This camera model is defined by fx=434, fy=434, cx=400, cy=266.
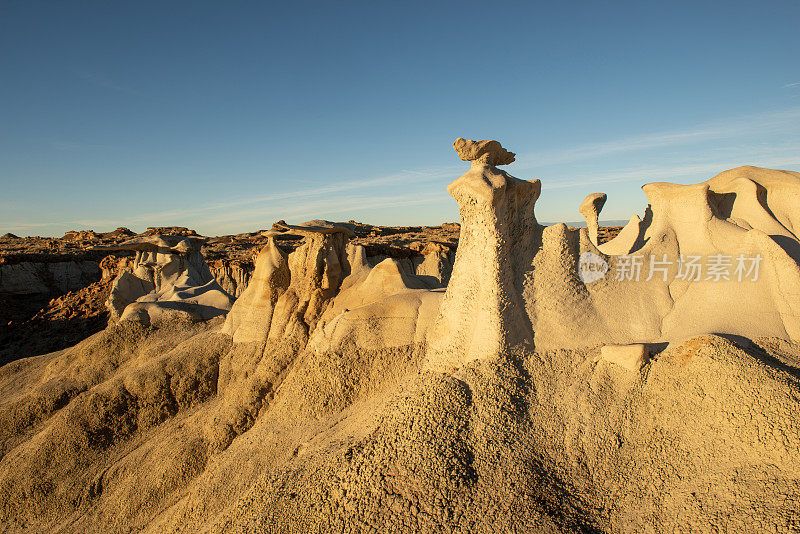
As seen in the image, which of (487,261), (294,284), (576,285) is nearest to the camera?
(487,261)

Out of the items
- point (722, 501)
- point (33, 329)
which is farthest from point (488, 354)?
point (33, 329)

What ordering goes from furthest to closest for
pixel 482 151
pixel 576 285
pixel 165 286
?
pixel 165 286, pixel 576 285, pixel 482 151

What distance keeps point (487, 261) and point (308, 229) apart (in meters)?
2.86

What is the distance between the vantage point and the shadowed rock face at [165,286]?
827cm

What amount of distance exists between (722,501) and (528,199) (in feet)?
9.11

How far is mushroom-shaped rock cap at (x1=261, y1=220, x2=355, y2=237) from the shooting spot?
596 cm

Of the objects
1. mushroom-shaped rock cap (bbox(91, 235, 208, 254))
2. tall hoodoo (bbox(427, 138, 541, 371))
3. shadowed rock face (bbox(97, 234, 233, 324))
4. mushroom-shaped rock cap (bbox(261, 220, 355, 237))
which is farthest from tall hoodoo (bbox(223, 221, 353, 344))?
mushroom-shaped rock cap (bbox(91, 235, 208, 254))

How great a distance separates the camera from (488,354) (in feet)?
12.7

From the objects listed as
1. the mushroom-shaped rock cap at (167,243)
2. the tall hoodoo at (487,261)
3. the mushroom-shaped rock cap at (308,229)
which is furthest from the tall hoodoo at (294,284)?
the mushroom-shaped rock cap at (167,243)

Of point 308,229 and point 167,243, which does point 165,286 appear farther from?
point 308,229

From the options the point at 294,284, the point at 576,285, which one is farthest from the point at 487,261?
the point at 294,284

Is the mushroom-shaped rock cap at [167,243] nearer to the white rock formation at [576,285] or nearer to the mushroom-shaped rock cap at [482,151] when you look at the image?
the white rock formation at [576,285]

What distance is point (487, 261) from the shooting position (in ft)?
13.2

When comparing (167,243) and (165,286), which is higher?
(167,243)
